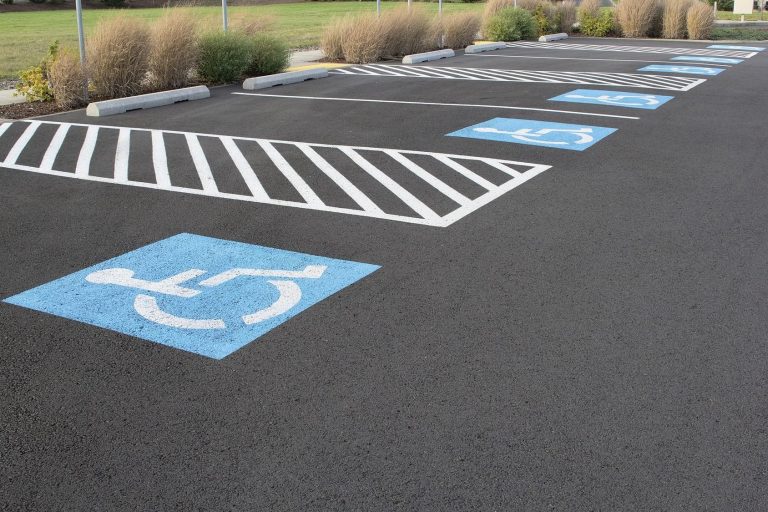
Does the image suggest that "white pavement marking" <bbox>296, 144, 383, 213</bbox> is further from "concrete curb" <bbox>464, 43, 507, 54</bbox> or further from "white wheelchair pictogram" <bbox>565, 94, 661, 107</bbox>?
"concrete curb" <bbox>464, 43, 507, 54</bbox>

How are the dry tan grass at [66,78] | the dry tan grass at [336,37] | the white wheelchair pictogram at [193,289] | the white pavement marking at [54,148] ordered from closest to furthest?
the white wheelchair pictogram at [193,289], the white pavement marking at [54,148], the dry tan grass at [66,78], the dry tan grass at [336,37]

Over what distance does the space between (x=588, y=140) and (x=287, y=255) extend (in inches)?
243

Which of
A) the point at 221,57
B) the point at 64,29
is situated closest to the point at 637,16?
the point at 221,57

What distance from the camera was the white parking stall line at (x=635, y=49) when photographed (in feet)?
80.3

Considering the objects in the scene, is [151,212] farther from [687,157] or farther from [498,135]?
[687,157]

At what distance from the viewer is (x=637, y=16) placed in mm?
30094

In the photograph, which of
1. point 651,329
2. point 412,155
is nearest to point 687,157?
point 412,155

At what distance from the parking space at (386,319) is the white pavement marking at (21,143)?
0.07m

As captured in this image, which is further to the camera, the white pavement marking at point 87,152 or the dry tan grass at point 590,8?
the dry tan grass at point 590,8

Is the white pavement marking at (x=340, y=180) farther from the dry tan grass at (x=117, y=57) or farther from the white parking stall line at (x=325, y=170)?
the dry tan grass at (x=117, y=57)

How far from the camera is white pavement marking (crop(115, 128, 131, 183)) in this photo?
30.4ft

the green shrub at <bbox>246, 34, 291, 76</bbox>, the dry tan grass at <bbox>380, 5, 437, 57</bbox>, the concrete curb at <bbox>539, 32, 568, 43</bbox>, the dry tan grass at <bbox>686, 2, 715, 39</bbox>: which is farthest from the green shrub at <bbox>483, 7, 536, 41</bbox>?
the green shrub at <bbox>246, 34, 291, 76</bbox>

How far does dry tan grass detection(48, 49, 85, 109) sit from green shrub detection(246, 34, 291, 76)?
454 cm

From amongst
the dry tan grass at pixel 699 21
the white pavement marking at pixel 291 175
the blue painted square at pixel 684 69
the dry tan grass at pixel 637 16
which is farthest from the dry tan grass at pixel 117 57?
the dry tan grass at pixel 699 21
